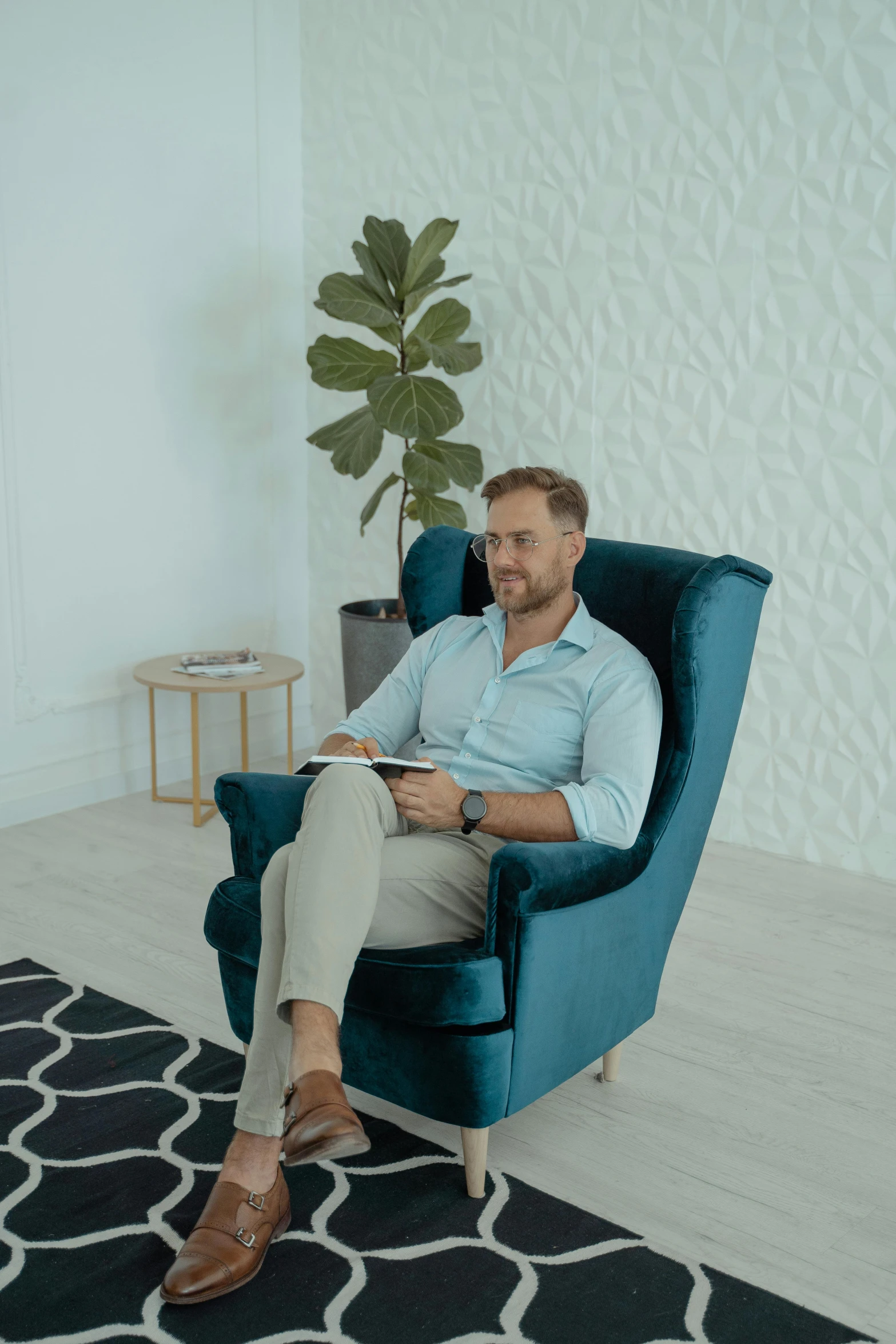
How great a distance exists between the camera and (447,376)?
4172 millimetres

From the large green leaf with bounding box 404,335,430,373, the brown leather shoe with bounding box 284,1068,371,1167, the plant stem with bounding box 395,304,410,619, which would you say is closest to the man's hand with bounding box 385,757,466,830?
the brown leather shoe with bounding box 284,1068,371,1167

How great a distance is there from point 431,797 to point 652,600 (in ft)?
2.01

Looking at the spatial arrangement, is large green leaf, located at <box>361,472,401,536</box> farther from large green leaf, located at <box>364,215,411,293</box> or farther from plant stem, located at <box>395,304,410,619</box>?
large green leaf, located at <box>364,215,411,293</box>

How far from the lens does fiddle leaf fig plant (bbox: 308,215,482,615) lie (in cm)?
371

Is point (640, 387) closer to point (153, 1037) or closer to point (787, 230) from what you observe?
point (787, 230)

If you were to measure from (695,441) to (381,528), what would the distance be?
1.31 meters

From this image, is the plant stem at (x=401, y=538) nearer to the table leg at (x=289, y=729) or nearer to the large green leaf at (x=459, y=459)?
the large green leaf at (x=459, y=459)

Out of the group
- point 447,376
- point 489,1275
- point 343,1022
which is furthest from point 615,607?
point 447,376

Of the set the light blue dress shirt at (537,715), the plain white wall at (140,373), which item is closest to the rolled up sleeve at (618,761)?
the light blue dress shirt at (537,715)

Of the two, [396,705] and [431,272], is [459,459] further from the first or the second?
[396,705]

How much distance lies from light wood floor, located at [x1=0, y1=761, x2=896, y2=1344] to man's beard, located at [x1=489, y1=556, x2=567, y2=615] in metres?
0.95

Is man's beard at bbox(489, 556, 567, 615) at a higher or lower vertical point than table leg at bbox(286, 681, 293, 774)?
higher

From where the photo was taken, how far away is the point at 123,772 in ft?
13.6

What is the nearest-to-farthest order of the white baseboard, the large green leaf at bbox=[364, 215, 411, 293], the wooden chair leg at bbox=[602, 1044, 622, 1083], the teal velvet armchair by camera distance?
the teal velvet armchair < the wooden chair leg at bbox=[602, 1044, 622, 1083] < the large green leaf at bbox=[364, 215, 411, 293] < the white baseboard
